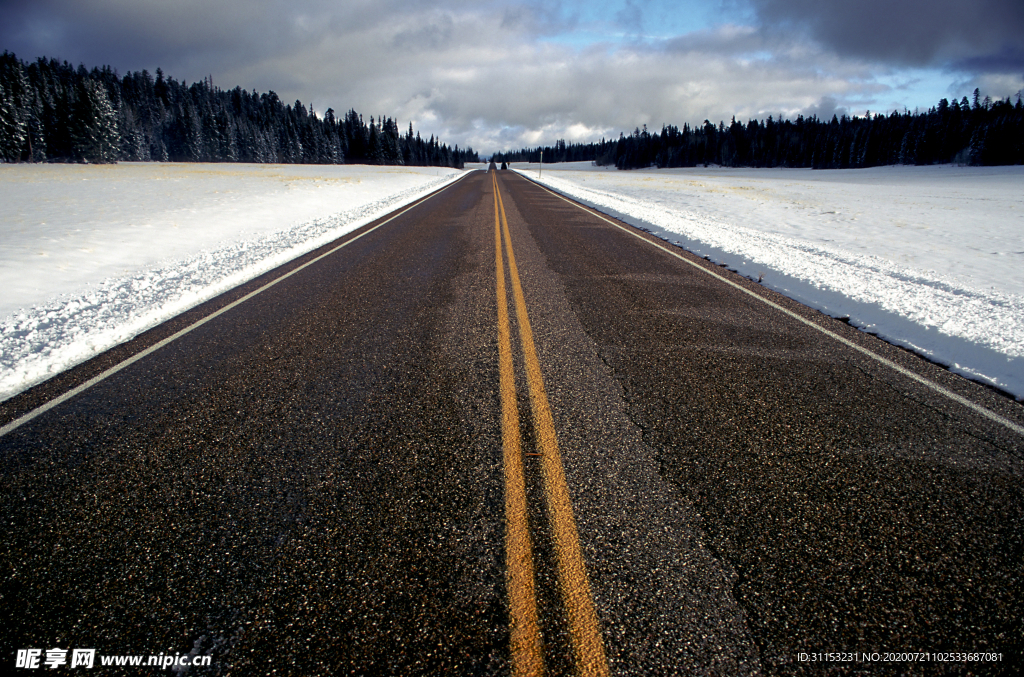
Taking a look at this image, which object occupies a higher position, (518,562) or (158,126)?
(158,126)

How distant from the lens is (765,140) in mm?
114375

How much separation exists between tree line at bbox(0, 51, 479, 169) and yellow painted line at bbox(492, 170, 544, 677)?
79.9 metres

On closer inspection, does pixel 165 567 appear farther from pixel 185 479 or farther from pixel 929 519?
pixel 929 519

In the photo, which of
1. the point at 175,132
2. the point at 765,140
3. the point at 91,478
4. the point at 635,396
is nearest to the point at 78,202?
the point at 91,478

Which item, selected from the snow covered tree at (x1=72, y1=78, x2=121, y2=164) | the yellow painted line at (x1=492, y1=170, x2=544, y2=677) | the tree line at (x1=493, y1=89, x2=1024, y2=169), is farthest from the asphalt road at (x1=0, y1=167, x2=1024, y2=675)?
the tree line at (x1=493, y1=89, x2=1024, y2=169)

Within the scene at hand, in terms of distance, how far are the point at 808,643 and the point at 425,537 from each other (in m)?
1.69

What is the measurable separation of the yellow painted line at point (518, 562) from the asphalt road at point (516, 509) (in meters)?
0.01

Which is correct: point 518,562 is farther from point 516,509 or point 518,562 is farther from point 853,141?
point 853,141

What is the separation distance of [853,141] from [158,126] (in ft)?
430

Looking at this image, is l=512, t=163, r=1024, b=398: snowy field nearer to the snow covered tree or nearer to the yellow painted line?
the yellow painted line

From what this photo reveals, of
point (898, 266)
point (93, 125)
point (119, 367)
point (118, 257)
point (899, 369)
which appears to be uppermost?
point (93, 125)

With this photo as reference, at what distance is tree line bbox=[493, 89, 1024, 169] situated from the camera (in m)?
77.5

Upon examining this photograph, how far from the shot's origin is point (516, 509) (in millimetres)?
2650

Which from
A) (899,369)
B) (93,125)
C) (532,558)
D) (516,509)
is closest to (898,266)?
(899,369)
